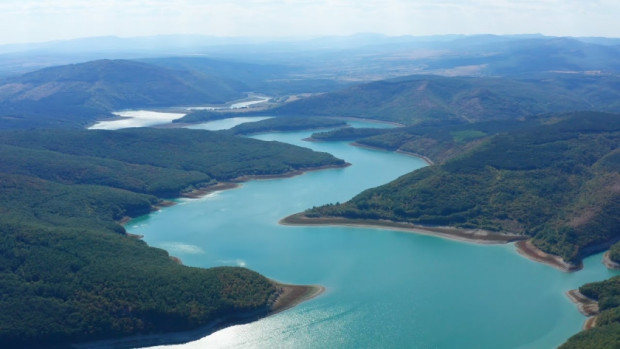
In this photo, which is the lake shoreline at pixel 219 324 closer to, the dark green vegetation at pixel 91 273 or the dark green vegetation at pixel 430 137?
the dark green vegetation at pixel 91 273

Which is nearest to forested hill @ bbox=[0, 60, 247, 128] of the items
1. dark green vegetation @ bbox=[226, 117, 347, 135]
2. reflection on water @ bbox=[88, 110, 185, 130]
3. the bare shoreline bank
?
reflection on water @ bbox=[88, 110, 185, 130]

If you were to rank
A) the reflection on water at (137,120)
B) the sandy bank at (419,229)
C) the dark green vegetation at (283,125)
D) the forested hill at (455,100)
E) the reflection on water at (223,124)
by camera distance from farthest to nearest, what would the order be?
the reflection on water at (137,120) < the reflection on water at (223,124) < the forested hill at (455,100) < the dark green vegetation at (283,125) < the sandy bank at (419,229)

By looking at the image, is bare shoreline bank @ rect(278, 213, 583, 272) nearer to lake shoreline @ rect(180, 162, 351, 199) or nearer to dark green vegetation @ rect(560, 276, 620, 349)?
dark green vegetation @ rect(560, 276, 620, 349)

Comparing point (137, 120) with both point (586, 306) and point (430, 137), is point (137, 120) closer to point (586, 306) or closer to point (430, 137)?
point (430, 137)

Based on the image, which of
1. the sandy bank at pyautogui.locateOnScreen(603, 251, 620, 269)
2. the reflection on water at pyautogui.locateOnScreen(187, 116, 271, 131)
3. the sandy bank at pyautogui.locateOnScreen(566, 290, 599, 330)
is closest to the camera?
the sandy bank at pyautogui.locateOnScreen(566, 290, 599, 330)

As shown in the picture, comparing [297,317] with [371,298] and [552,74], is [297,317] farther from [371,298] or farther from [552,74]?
[552,74]

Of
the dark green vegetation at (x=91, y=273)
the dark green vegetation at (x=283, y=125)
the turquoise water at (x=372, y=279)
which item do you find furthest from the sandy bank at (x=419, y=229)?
the dark green vegetation at (x=283, y=125)
